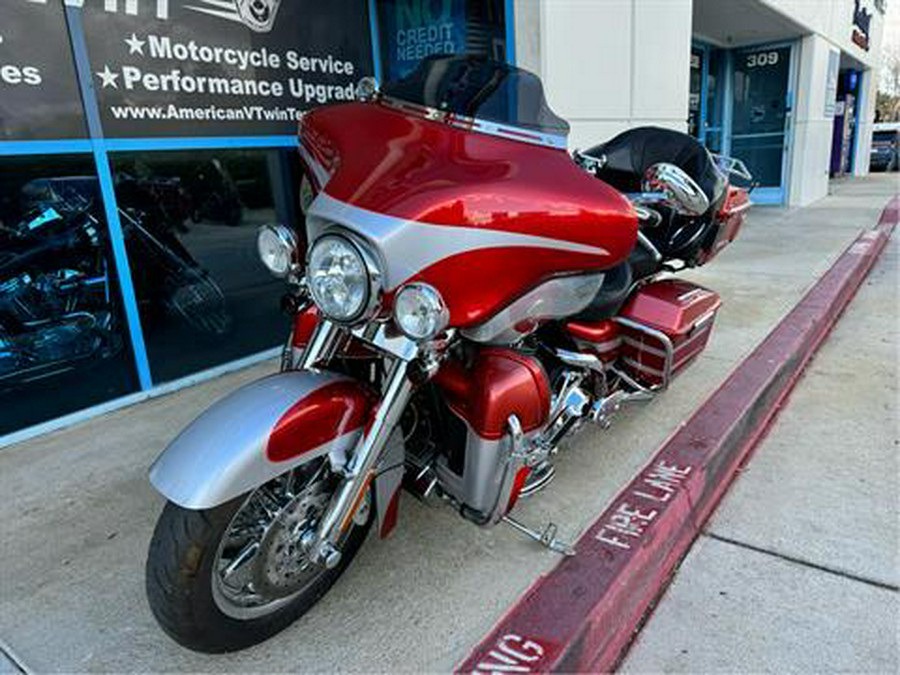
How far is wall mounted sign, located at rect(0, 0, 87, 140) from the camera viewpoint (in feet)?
10.0

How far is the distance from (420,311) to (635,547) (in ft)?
3.97

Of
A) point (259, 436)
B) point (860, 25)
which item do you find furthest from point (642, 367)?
point (860, 25)

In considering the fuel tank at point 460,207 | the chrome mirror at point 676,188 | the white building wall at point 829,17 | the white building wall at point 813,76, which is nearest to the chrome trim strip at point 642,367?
the chrome mirror at point 676,188

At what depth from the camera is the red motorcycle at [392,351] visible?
65.0 inches

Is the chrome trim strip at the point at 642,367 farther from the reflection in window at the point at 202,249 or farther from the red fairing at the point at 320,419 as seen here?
the reflection in window at the point at 202,249

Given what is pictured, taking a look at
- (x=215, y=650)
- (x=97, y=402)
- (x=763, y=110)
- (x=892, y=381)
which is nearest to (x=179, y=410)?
(x=97, y=402)

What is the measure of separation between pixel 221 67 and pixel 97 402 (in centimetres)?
206

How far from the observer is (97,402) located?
3607mm

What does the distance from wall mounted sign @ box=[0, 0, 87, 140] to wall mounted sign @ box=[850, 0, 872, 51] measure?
15.8m

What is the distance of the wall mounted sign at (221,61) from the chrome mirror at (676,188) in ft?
8.69

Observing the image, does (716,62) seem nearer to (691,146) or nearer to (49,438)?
(691,146)

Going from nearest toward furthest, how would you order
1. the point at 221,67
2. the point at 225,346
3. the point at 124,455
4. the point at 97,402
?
the point at 124,455, the point at 97,402, the point at 221,67, the point at 225,346

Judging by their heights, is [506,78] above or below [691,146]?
above

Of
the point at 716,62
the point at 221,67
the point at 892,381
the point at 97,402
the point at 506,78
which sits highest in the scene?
the point at 716,62
